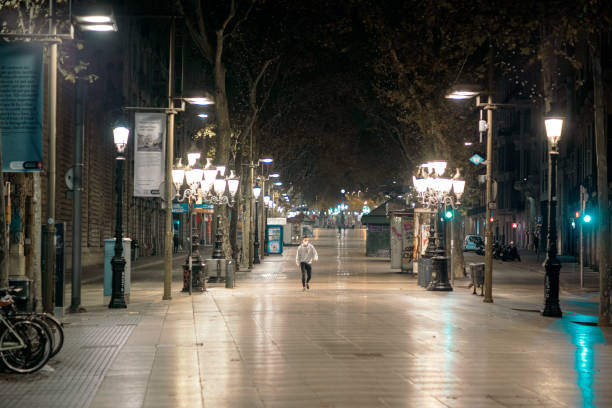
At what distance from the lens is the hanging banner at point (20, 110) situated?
14.9 metres

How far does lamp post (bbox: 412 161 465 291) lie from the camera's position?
29406mm

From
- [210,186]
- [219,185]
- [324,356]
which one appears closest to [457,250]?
[219,185]

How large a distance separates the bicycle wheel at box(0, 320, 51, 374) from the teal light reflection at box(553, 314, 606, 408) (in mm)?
6660

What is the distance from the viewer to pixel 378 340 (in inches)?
609

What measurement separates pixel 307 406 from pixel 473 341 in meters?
6.64

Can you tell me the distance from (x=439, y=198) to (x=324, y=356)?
2060cm

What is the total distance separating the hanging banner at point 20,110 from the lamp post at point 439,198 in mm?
17125

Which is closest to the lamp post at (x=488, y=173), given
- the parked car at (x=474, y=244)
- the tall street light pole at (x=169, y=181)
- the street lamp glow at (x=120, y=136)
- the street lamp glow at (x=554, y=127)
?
the street lamp glow at (x=554, y=127)

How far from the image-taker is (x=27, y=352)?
11609 millimetres

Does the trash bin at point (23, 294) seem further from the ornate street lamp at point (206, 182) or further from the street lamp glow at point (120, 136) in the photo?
the ornate street lamp at point (206, 182)

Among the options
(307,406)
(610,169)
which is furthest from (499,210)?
(307,406)

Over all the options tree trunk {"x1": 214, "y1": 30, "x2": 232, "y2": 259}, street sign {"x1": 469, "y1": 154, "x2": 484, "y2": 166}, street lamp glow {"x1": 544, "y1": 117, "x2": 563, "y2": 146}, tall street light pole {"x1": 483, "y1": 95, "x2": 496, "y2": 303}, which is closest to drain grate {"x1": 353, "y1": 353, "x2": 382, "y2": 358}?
street lamp glow {"x1": 544, "y1": 117, "x2": 563, "y2": 146}

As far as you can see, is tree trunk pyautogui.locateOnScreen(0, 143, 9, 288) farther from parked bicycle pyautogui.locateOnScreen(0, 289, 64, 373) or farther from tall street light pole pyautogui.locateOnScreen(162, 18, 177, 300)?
tall street light pole pyautogui.locateOnScreen(162, 18, 177, 300)

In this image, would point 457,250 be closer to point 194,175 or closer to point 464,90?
point 194,175
